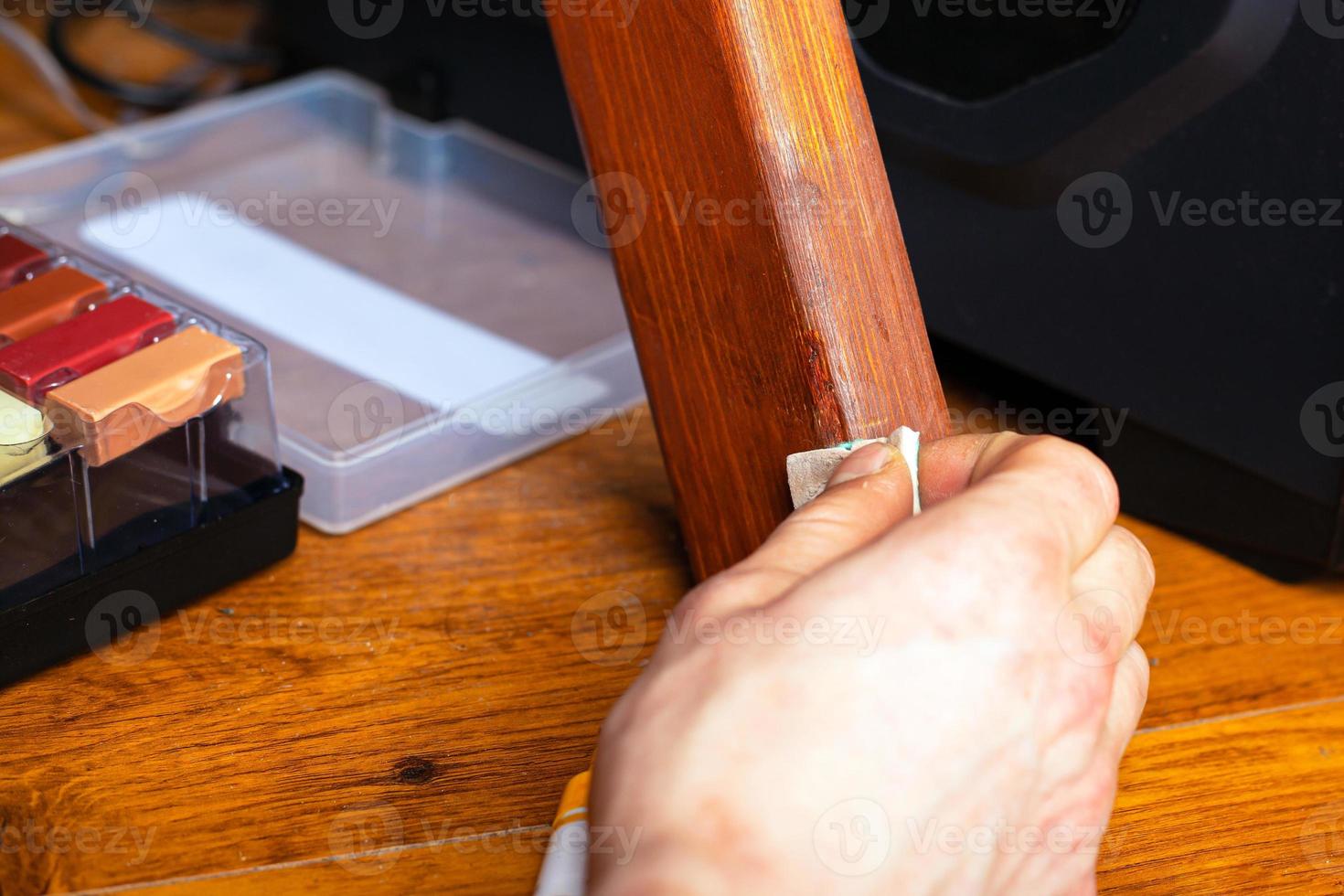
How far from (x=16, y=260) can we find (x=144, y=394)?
12cm

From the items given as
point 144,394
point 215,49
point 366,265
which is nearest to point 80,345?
point 144,394

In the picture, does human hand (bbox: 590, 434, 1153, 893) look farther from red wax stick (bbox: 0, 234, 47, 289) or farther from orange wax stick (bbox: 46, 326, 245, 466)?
red wax stick (bbox: 0, 234, 47, 289)

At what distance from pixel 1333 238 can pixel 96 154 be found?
62 cm

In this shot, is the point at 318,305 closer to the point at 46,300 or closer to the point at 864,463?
the point at 46,300

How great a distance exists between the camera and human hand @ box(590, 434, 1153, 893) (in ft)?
0.91

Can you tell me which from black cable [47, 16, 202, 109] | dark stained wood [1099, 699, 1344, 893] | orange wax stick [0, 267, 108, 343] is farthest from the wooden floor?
black cable [47, 16, 202, 109]

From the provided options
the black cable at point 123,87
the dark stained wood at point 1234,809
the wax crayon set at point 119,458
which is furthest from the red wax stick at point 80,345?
the black cable at point 123,87

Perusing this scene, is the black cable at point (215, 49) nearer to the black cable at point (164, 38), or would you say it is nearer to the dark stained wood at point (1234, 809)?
the black cable at point (164, 38)

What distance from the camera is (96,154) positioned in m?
0.75

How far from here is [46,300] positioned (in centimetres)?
47

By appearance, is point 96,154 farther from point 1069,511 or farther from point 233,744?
point 1069,511

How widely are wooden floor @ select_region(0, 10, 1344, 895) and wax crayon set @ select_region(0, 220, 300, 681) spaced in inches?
0.8

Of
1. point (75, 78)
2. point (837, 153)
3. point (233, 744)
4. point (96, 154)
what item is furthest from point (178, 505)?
point (75, 78)

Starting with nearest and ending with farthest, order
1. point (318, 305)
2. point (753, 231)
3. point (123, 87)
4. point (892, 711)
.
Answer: point (892, 711) → point (753, 231) → point (318, 305) → point (123, 87)
